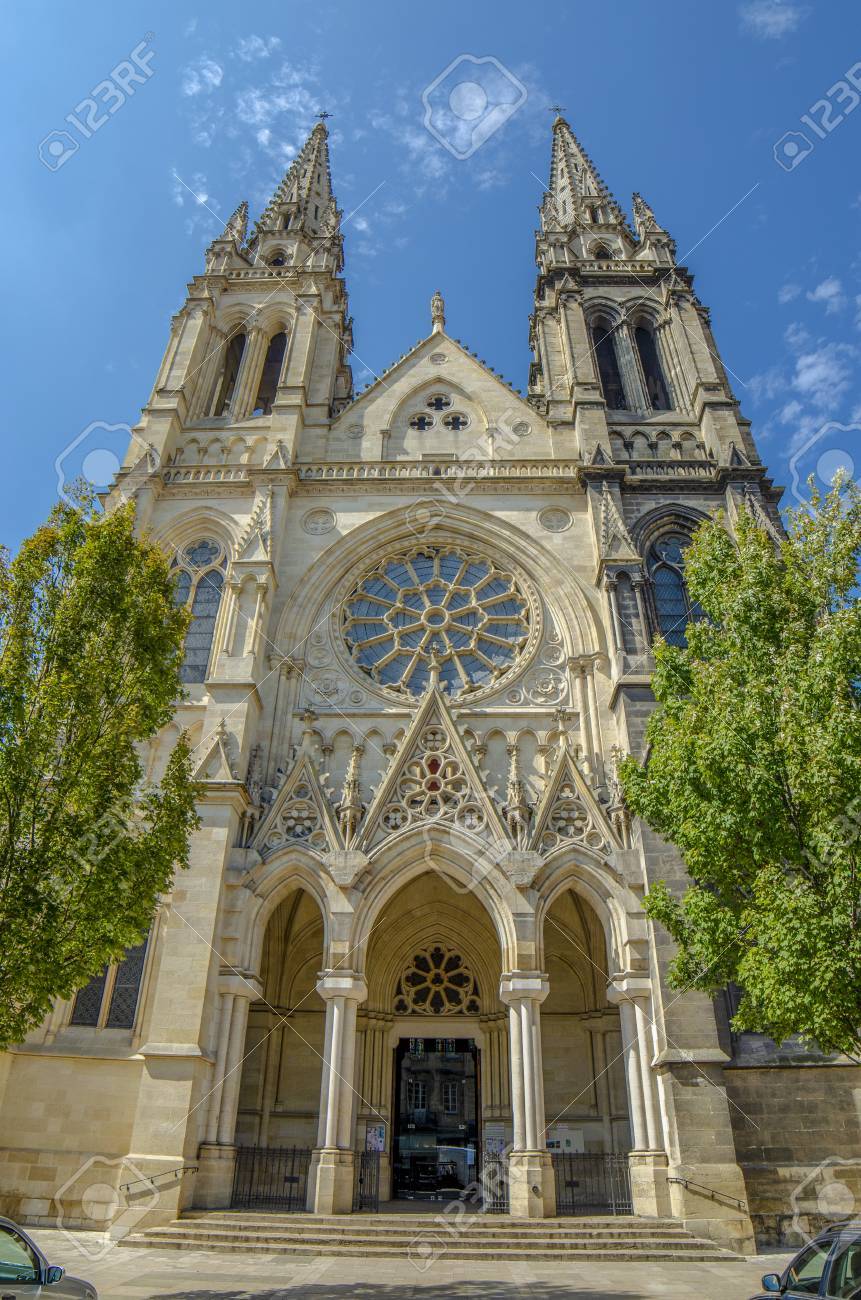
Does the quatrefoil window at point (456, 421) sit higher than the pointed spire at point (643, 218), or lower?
lower

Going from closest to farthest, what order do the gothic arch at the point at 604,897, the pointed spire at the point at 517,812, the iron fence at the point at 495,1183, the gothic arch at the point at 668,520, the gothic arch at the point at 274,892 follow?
1. the iron fence at the point at 495,1183
2. the gothic arch at the point at 604,897
3. the gothic arch at the point at 274,892
4. the pointed spire at the point at 517,812
5. the gothic arch at the point at 668,520

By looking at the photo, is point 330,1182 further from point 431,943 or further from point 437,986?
point 431,943

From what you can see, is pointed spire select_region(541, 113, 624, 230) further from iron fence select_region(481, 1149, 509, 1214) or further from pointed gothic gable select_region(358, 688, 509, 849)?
iron fence select_region(481, 1149, 509, 1214)

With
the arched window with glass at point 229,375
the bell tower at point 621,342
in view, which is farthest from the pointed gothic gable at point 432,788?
the arched window with glass at point 229,375

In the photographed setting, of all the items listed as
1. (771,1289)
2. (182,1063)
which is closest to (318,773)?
(182,1063)

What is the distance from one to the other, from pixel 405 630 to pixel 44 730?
11.0m

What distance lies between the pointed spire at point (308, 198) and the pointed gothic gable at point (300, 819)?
2169 cm

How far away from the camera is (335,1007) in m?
14.1

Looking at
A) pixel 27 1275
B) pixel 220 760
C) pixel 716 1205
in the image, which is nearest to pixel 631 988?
pixel 716 1205

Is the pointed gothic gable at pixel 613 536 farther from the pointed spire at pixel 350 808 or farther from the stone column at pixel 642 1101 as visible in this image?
the stone column at pixel 642 1101

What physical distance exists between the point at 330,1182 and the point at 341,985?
2851 millimetres

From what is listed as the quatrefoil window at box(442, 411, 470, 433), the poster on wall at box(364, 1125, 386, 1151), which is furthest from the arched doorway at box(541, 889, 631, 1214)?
the quatrefoil window at box(442, 411, 470, 433)

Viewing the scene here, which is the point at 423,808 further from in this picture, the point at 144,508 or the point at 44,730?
the point at 144,508

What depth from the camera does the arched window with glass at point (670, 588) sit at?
1941cm
